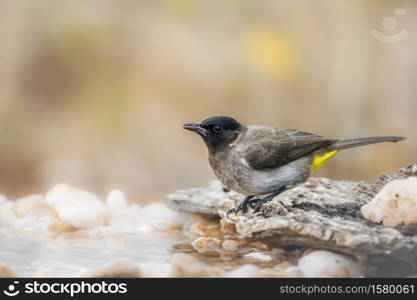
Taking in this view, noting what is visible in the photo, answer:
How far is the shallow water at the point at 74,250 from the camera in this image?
3590 millimetres

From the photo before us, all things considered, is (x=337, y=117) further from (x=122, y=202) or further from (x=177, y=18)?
(x=122, y=202)

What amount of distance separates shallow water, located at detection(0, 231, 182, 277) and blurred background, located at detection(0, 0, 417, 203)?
10.7 ft

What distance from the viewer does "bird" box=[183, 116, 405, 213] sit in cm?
418

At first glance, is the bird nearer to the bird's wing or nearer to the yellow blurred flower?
the bird's wing

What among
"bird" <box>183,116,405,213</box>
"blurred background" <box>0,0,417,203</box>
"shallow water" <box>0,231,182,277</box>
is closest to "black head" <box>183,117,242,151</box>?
"bird" <box>183,116,405,213</box>

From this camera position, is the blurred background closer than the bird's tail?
No

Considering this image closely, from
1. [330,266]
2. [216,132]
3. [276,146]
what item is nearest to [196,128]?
[216,132]

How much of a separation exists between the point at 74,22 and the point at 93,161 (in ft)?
5.63

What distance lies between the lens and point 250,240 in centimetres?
405

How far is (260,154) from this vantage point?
14.0 ft

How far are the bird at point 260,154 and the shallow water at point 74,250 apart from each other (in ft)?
1.89

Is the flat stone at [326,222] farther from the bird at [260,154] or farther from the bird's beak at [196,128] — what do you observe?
the bird's beak at [196,128]

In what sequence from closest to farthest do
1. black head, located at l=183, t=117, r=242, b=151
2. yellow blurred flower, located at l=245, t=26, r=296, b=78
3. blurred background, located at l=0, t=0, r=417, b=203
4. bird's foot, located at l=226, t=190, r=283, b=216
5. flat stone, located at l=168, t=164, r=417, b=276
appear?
flat stone, located at l=168, t=164, r=417, b=276, bird's foot, located at l=226, t=190, r=283, b=216, black head, located at l=183, t=117, r=242, b=151, blurred background, located at l=0, t=0, r=417, b=203, yellow blurred flower, located at l=245, t=26, r=296, b=78

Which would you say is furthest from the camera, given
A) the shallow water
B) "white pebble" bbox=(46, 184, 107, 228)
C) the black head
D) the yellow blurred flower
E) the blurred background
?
the yellow blurred flower
